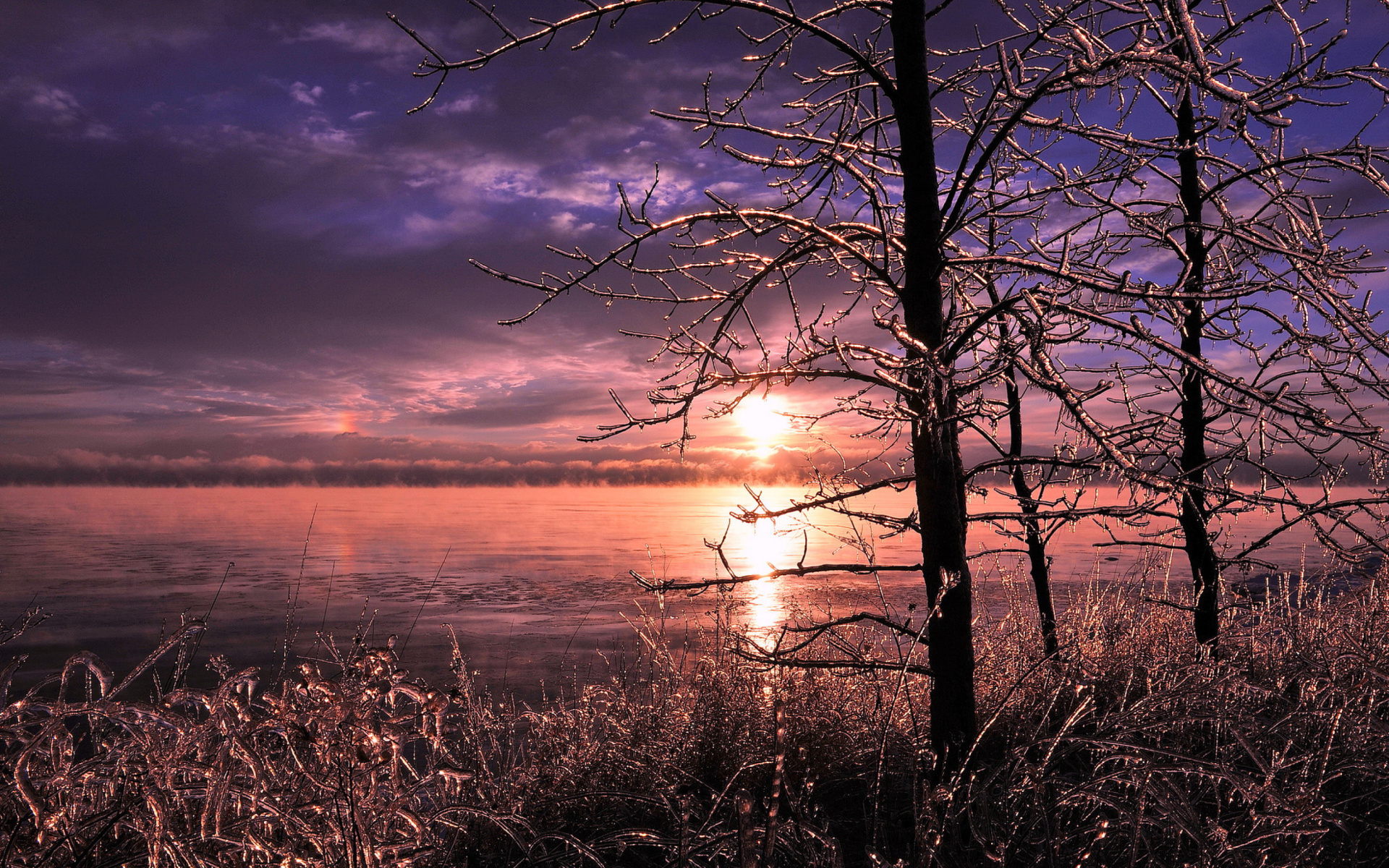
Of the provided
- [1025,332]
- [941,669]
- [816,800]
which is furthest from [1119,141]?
[816,800]

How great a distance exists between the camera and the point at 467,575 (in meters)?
20.4

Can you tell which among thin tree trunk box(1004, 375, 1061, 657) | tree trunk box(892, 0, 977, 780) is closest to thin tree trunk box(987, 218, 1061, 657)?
thin tree trunk box(1004, 375, 1061, 657)

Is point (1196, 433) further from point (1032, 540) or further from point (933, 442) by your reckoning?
point (933, 442)

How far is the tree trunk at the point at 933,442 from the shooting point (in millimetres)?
3859

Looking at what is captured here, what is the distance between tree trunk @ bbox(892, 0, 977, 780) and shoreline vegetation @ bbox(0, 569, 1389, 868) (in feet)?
0.81

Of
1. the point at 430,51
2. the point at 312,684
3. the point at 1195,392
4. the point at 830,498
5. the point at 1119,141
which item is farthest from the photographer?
the point at 1195,392

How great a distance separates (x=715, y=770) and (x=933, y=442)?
8.70 ft

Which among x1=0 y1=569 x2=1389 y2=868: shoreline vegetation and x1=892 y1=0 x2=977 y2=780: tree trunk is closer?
x1=0 y1=569 x2=1389 y2=868: shoreline vegetation

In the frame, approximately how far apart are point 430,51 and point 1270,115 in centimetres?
329

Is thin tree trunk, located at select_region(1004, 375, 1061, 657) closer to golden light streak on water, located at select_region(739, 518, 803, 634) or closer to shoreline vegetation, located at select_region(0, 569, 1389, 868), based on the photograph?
shoreline vegetation, located at select_region(0, 569, 1389, 868)

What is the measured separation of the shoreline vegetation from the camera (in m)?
2.53

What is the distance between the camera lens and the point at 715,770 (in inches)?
199

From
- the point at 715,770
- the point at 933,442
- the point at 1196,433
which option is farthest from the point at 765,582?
the point at 1196,433

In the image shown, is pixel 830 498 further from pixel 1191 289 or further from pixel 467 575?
pixel 467 575
